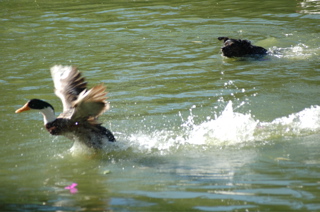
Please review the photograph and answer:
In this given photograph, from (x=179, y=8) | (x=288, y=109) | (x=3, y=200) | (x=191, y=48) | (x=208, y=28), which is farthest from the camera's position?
(x=179, y=8)

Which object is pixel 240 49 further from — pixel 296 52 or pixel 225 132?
pixel 225 132

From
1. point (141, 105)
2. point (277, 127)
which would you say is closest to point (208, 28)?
point (141, 105)

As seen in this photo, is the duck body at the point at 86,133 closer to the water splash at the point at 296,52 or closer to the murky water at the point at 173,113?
the murky water at the point at 173,113

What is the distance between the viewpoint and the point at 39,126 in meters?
7.71

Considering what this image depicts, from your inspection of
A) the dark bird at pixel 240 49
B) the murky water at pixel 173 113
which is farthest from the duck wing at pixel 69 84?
the dark bird at pixel 240 49

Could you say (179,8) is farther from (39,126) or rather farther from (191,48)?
(39,126)

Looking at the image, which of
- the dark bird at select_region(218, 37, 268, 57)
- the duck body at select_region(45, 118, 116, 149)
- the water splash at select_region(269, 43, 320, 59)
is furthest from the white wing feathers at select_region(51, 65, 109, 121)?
the water splash at select_region(269, 43, 320, 59)

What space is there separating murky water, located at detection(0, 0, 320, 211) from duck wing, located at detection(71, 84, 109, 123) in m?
0.59

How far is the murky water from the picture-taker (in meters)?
5.21

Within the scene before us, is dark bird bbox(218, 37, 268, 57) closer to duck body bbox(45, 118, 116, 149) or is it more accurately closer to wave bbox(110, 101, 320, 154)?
wave bbox(110, 101, 320, 154)

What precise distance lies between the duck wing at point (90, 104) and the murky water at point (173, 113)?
0.59m

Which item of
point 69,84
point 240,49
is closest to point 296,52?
point 240,49

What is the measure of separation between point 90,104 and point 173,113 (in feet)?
6.61

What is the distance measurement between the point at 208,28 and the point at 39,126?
669 cm
